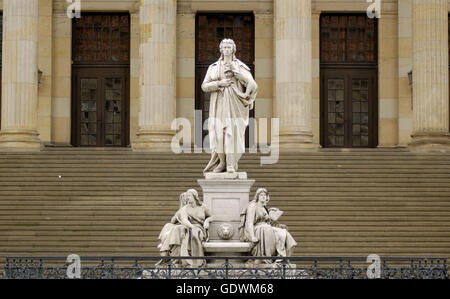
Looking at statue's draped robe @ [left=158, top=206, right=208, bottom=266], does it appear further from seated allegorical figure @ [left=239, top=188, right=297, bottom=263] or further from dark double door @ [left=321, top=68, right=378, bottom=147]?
dark double door @ [left=321, top=68, right=378, bottom=147]

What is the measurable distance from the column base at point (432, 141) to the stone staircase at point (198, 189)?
1636 mm

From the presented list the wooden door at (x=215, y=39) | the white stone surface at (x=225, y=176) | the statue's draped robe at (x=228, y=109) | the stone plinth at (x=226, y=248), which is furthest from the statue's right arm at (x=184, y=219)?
the wooden door at (x=215, y=39)

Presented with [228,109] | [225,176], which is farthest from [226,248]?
[228,109]

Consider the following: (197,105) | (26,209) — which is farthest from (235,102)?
(197,105)

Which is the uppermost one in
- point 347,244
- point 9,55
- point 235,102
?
point 9,55

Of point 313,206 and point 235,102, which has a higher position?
point 235,102

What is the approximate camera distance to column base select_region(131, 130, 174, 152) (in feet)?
138

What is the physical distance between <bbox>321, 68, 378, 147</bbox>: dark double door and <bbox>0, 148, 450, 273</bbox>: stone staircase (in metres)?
7.21

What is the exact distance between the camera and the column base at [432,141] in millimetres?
42219

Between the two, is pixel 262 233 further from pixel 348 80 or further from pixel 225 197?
pixel 348 80

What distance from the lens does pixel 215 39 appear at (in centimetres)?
4869

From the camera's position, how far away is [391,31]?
48406 mm
